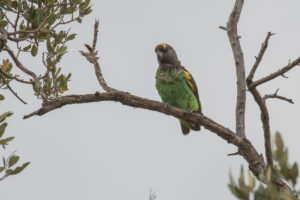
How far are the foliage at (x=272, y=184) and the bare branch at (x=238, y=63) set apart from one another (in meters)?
2.99

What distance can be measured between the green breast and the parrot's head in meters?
0.70

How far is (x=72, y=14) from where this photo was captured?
5.72m

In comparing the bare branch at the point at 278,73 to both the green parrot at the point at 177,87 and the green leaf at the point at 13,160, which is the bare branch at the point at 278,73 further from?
the green parrot at the point at 177,87

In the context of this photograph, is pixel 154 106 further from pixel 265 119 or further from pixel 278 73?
pixel 278 73

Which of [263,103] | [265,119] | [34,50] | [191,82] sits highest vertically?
[191,82]

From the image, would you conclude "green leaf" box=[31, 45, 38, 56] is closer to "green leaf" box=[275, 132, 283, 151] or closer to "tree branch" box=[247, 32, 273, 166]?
"tree branch" box=[247, 32, 273, 166]

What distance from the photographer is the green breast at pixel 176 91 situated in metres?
7.62

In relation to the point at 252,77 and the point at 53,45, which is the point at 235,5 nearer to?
the point at 252,77

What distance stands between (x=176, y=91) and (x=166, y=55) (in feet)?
4.12

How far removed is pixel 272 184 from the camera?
2389mm

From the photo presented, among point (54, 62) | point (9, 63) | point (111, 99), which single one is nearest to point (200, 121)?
point (111, 99)

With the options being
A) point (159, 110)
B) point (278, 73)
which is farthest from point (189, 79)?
point (278, 73)

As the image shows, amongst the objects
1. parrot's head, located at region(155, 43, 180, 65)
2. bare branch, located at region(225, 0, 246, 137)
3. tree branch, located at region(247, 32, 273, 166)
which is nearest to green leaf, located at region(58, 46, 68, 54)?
bare branch, located at region(225, 0, 246, 137)

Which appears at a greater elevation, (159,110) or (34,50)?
(34,50)
